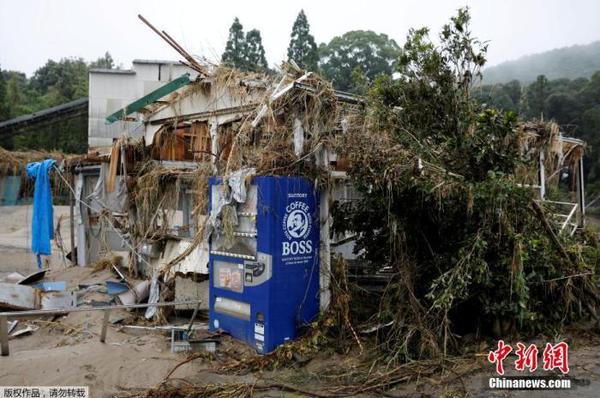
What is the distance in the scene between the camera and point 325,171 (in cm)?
677

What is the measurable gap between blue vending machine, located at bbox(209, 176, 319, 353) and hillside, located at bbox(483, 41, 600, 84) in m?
103

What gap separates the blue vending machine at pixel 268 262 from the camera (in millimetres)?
6234

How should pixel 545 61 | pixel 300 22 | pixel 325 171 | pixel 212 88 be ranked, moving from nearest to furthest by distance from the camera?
pixel 325 171 → pixel 212 88 → pixel 300 22 → pixel 545 61

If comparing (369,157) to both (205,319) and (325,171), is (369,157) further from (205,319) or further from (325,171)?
(205,319)

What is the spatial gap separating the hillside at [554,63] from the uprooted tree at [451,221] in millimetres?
101804

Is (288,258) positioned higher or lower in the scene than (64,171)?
lower

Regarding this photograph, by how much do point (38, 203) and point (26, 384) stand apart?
270 inches

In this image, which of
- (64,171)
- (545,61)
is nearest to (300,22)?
(64,171)

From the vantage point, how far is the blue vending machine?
6.23 metres

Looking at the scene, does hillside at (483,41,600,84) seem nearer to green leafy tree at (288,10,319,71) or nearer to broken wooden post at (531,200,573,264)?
green leafy tree at (288,10,319,71)

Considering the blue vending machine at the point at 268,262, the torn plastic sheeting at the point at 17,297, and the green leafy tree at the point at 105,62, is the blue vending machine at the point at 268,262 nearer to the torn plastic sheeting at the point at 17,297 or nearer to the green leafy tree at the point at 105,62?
the torn plastic sheeting at the point at 17,297

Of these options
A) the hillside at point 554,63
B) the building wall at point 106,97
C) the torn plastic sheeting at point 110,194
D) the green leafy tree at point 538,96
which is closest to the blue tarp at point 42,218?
the torn plastic sheeting at point 110,194

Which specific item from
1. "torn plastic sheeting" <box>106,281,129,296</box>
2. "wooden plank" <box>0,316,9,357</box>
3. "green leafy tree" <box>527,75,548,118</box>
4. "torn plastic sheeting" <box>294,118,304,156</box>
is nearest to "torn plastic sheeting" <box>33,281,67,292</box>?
"torn plastic sheeting" <box>106,281,129,296</box>

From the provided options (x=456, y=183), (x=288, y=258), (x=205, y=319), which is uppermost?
(x=456, y=183)
